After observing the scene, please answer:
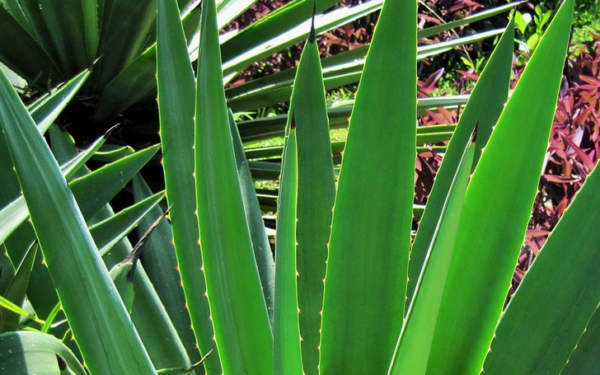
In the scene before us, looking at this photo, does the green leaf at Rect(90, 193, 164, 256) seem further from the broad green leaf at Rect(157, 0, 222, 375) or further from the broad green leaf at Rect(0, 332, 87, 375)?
the broad green leaf at Rect(0, 332, 87, 375)

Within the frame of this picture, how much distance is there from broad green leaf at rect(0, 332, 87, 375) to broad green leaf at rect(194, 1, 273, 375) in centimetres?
16

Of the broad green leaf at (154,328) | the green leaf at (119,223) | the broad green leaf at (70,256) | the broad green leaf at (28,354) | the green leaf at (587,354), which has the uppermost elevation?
the broad green leaf at (70,256)

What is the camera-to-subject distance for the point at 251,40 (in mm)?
1893

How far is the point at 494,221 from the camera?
72 centimetres

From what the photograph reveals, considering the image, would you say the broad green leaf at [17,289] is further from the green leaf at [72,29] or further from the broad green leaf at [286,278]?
the green leaf at [72,29]

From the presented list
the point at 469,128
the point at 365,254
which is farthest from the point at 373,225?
the point at 469,128

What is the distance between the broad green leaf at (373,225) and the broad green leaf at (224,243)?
0.27ft

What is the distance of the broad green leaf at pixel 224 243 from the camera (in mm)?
755

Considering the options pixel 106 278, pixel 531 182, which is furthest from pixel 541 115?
pixel 106 278

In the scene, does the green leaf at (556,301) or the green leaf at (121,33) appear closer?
the green leaf at (556,301)

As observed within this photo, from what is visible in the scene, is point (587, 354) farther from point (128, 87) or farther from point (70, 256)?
point (128, 87)

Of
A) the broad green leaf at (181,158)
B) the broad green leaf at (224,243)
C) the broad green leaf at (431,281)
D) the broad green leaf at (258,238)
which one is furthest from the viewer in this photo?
the broad green leaf at (258,238)

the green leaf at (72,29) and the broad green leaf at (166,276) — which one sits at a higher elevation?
the green leaf at (72,29)

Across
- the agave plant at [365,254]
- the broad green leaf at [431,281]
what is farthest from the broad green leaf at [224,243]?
the broad green leaf at [431,281]
